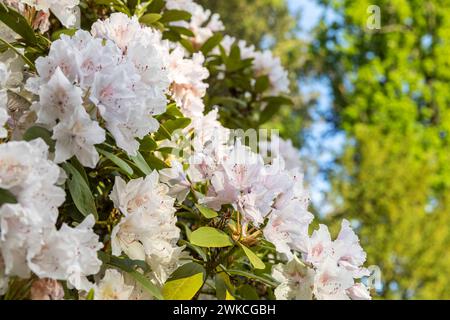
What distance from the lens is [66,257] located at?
3.39 feet

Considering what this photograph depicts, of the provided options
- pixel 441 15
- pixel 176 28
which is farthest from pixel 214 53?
pixel 441 15

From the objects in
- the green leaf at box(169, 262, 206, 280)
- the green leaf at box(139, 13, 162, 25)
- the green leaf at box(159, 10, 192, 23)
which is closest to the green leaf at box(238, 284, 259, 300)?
the green leaf at box(169, 262, 206, 280)

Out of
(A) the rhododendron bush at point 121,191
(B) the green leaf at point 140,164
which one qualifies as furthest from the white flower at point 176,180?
(B) the green leaf at point 140,164

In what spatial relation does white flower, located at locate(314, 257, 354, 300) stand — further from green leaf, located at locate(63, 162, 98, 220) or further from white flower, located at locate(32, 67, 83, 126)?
white flower, located at locate(32, 67, 83, 126)

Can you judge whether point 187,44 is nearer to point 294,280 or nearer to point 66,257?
point 294,280

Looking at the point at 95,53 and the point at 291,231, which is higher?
the point at 95,53

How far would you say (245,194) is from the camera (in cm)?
133

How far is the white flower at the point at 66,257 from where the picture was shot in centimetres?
103

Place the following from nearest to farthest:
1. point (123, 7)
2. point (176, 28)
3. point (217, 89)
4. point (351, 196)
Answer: point (123, 7), point (176, 28), point (217, 89), point (351, 196)

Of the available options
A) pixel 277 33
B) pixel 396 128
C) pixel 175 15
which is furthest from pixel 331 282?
pixel 277 33

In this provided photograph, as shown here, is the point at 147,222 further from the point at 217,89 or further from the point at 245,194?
the point at 217,89

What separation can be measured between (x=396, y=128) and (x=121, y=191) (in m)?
11.3
